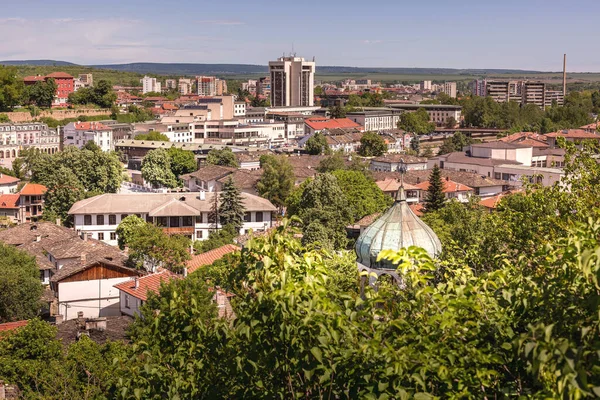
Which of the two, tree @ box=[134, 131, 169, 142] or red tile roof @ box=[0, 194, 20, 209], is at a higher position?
tree @ box=[134, 131, 169, 142]

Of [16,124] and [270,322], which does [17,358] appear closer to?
[270,322]

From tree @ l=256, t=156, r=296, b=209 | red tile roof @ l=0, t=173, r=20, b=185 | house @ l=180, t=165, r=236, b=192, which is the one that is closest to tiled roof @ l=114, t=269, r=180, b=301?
tree @ l=256, t=156, r=296, b=209

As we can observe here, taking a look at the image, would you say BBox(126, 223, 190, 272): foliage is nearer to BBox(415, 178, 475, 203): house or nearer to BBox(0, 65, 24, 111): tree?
BBox(415, 178, 475, 203): house

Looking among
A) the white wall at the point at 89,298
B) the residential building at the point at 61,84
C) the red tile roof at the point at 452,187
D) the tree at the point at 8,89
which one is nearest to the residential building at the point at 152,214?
the red tile roof at the point at 452,187

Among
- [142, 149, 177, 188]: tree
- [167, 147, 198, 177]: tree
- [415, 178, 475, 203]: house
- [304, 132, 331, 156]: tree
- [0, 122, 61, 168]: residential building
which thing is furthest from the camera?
[304, 132, 331, 156]: tree

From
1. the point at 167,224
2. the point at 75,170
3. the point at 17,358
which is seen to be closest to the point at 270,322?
the point at 17,358

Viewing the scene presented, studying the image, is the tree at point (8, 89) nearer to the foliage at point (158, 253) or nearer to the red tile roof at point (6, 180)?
the red tile roof at point (6, 180)

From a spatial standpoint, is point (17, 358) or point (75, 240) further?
point (75, 240)
